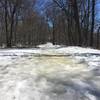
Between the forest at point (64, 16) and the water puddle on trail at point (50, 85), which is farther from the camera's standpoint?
the forest at point (64, 16)

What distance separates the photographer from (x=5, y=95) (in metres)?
4.41

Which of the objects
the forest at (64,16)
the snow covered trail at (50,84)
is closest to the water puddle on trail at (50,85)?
the snow covered trail at (50,84)

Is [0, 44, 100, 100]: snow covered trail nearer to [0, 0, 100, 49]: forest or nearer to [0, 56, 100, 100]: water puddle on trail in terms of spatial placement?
[0, 56, 100, 100]: water puddle on trail

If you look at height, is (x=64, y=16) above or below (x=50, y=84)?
above

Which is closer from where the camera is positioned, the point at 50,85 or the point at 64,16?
the point at 50,85

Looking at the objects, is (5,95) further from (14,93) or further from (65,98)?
(65,98)

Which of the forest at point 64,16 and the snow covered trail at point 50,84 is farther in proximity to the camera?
the forest at point 64,16

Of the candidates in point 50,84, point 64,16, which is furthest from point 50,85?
point 64,16

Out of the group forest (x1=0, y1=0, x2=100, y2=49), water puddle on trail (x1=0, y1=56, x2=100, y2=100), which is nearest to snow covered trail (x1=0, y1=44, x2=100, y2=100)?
water puddle on trail (x1=0, y1=56, x2=100, y2=100)

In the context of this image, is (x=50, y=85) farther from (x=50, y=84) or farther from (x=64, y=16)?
(x=64, y=16)

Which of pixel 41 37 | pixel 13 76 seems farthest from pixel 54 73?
pixel 41 37

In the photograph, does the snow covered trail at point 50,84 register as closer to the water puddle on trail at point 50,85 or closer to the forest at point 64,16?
the water puddle on trail at point 50,85

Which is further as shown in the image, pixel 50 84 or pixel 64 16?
pixel 64 16

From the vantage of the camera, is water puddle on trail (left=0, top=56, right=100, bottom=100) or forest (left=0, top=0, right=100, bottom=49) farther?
forest (left=0, top=0, right=100, bottom=49)
